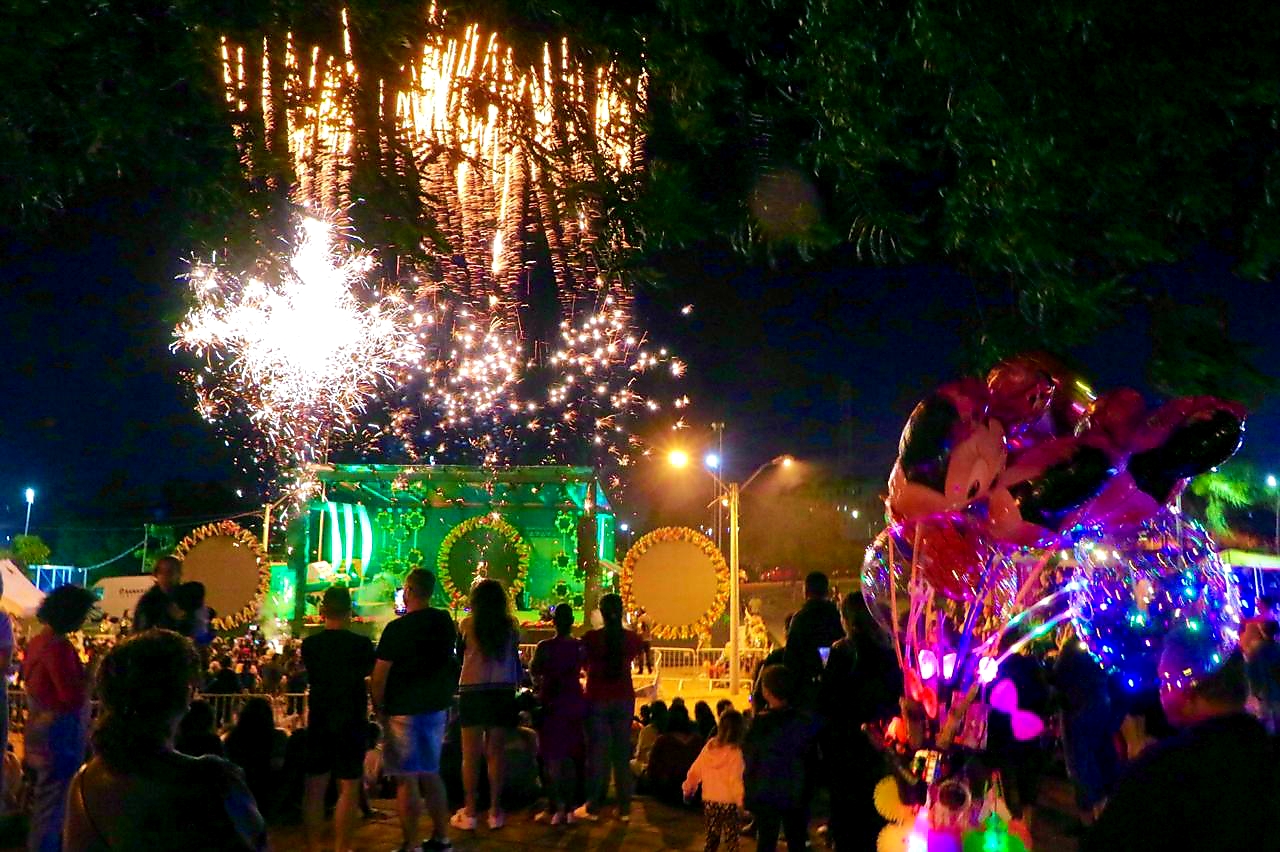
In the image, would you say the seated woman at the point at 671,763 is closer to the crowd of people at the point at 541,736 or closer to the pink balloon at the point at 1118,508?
the crowd of people at the point at 541,736

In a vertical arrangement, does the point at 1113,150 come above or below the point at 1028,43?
below

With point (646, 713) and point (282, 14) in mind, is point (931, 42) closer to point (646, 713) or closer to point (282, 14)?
point (282, 14)

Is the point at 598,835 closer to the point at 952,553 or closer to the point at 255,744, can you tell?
the point at 255,744

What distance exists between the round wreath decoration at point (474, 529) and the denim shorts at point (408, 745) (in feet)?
35.6

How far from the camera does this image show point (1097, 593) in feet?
20.1

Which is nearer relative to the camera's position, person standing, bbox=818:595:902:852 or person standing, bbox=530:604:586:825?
person standing, bbox=818:595:902:852

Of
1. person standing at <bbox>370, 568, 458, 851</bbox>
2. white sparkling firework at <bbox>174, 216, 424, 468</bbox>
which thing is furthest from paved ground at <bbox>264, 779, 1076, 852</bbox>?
white sparkling firework at <bbox>174, 216, 424, 468</bbox>

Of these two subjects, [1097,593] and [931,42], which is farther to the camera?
[1097,593]

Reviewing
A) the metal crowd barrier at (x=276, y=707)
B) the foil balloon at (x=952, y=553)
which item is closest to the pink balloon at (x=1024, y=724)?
the foil balloon at (x=952, y=553)

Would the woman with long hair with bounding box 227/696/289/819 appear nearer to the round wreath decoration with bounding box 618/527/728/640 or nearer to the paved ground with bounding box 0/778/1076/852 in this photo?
the paved ground with bounding box 0/778/1076/852

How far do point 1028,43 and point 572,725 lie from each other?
5245mm

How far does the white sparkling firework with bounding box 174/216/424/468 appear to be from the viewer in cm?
1352

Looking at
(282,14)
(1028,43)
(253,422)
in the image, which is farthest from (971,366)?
(253,422)

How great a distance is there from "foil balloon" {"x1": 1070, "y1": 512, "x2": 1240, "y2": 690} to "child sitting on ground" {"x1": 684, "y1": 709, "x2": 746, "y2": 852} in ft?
6.58
